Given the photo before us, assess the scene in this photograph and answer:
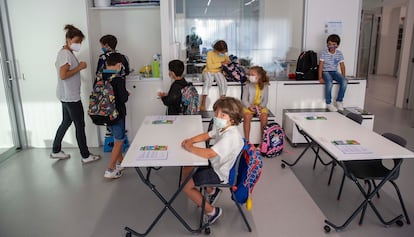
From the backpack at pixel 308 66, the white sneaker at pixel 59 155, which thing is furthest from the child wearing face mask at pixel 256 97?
the white sneaker at pixel 59 155

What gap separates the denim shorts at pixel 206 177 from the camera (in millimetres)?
2574

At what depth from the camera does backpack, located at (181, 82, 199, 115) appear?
11.7 ft

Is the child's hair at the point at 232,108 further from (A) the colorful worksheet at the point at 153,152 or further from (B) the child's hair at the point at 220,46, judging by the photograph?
(B) the child's hair at the point at 220,46

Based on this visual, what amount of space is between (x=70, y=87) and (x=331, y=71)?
3.59 meters

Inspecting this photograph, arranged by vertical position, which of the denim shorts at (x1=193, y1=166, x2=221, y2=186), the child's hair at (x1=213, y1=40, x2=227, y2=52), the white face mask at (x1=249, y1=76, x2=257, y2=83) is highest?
the child's hair at (x1=213, y1=40, x2=227, y2=52)

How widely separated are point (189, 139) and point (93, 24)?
2.73 meters

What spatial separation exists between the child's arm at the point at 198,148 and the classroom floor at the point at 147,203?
746mm

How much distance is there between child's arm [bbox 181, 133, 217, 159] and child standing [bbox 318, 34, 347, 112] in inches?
115

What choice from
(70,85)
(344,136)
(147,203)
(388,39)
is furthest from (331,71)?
(388,39)

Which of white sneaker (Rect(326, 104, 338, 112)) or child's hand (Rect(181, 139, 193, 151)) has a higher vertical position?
child's hand (Rect(181, 139, 193, 151))

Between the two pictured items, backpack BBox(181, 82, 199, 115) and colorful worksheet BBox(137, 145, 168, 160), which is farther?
backpack BBox(181, 82, 199, 115)

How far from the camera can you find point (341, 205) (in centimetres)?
313

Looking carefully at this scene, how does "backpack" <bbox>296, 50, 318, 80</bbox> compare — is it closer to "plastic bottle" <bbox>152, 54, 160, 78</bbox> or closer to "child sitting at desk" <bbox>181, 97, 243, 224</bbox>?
"plastic bottle" <bbox>152, 54, 160, 78</bbox>

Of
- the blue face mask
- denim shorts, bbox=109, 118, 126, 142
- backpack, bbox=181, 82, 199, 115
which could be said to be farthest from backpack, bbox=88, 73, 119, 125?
the blue face mask
